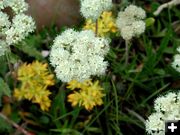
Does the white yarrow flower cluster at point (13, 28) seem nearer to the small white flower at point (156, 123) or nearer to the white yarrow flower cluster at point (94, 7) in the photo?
the white yarrow flower cluster at point (94, 7)

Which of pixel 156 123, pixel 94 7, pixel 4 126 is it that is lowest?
pixel 156 123

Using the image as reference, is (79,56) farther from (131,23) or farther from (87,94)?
(87,94)

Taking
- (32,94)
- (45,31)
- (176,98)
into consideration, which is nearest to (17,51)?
(45,31)

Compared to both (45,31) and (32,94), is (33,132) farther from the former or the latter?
(45,31)

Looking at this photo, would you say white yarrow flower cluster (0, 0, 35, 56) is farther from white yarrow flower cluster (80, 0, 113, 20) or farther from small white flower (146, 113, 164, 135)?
small white flower (146, 113, 164, 135)

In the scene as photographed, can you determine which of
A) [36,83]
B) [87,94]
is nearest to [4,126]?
[36,83]

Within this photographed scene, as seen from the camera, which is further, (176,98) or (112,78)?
(112,78)

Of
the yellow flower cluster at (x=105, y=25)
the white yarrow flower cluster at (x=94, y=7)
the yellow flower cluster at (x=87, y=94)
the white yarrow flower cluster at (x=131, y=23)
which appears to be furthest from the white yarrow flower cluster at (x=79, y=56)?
the yellow flower cluster at (x=105, y=25)
